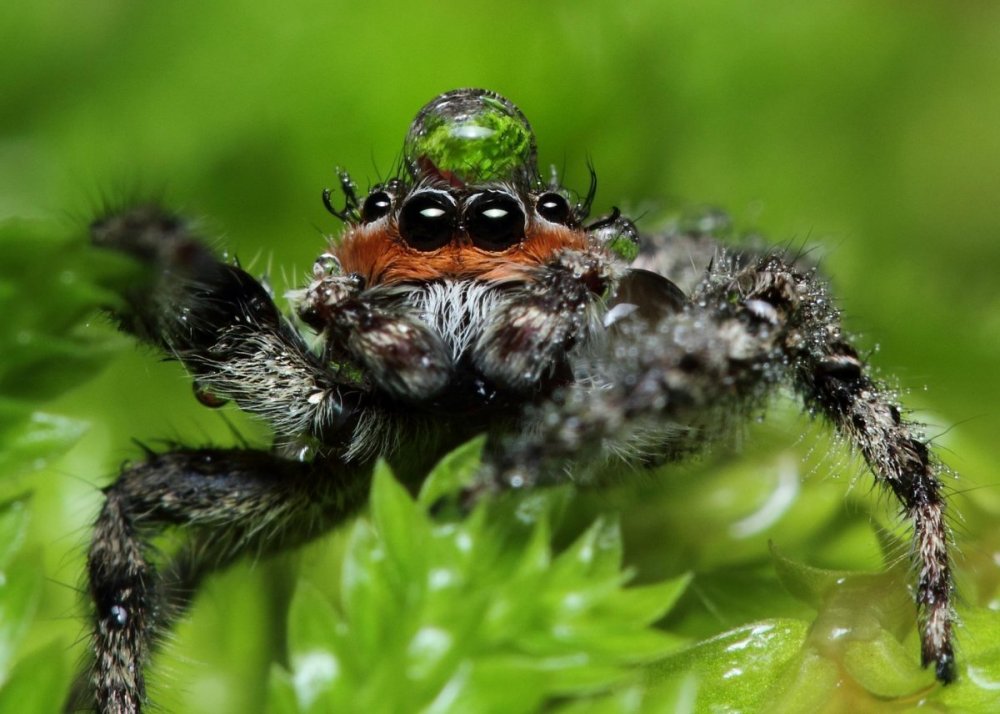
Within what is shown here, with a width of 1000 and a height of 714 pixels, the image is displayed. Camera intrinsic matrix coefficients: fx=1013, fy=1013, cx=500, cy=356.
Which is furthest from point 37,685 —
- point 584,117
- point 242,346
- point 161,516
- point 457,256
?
point 584,117

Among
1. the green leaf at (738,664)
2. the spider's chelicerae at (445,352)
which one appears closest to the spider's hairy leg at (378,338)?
the spider's chelicerae at (445,352)

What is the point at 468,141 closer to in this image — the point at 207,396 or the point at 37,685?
the point at 207,396

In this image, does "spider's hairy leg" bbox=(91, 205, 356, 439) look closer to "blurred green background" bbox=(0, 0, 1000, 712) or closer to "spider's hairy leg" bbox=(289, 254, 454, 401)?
"spider's hairy leg" bbox=(289, 254, 454, 401)

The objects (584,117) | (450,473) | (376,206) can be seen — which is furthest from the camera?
(584,117)

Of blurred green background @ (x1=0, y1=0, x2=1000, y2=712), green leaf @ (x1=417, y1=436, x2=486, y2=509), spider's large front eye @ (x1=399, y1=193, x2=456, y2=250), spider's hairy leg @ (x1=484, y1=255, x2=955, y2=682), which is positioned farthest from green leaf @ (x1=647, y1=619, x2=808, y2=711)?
blurred green background @ (x1=0, y1=0, x2=1000, y2=712)

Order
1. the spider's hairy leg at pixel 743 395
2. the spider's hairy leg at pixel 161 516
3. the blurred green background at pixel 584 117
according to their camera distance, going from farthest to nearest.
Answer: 1. the blurred green background at pixel 584 117
2. the spider's hairy leg at pixel 161 516
3. the spider's hairy leg at pixel 743 395

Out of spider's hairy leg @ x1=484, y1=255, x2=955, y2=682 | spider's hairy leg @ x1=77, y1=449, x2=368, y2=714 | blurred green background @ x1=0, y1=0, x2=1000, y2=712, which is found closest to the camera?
spider's hairy leg @ x1=484, y1=255, x2=955, y2=682

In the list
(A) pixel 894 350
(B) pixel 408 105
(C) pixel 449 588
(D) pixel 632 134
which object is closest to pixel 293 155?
(B) pixel 408 105

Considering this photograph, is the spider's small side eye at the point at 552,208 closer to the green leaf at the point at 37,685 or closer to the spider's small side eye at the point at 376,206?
the spider's small side eye at the point at 376,206
